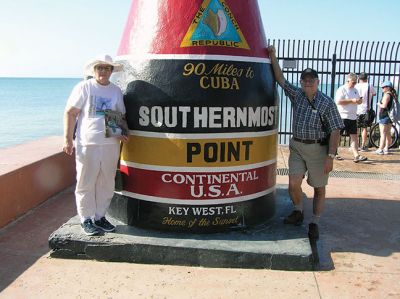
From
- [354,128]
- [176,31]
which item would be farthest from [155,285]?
[354,128]

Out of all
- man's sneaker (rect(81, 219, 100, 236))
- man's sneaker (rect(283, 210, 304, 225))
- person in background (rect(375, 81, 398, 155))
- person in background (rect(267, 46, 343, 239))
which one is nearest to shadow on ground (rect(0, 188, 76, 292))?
man's sneaker (rect(81, 219, 100, 236))

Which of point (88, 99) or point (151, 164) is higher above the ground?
point (88, 99)

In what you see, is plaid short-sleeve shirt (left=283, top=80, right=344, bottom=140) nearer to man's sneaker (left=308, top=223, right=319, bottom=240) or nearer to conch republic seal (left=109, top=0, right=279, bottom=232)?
conch republic seal (left=109, top=0, right=279, bottom=232)

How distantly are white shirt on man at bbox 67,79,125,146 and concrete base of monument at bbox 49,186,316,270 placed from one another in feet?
3.21

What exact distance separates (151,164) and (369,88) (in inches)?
314

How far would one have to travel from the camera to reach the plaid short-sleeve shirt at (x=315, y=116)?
4660mm

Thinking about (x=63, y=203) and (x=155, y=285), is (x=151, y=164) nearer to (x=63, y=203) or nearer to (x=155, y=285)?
(x=155, y=285)

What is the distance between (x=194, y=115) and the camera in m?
4.39

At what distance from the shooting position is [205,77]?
4406mm

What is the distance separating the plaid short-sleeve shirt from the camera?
183 inches

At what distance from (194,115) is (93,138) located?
999mm

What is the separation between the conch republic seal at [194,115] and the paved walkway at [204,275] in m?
0.70

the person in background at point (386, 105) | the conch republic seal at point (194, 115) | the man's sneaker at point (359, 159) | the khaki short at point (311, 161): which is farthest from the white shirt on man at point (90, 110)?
A: the person in background at point (386, 105)

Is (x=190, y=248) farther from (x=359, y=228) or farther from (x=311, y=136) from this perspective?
(x=359, y=228)
